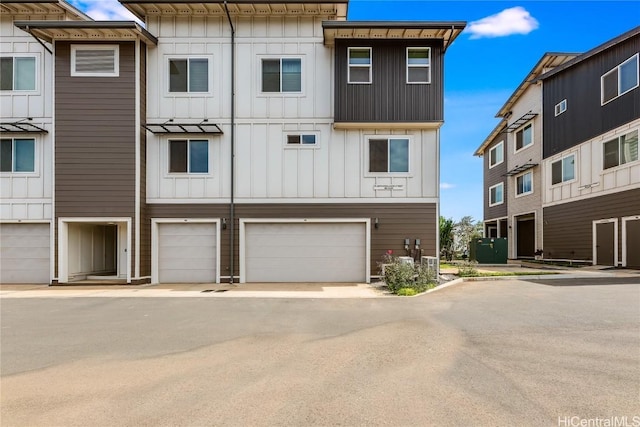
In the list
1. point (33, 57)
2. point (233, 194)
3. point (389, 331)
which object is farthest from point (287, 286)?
point (33, 57)

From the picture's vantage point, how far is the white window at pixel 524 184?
23959 mm

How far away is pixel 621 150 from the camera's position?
52.5 ft

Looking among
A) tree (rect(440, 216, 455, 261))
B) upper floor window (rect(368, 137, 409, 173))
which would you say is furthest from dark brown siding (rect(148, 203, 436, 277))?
tree (rect(440, 216, 455, 261))

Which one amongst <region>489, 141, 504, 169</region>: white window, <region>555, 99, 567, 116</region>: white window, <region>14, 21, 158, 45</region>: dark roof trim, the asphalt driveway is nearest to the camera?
the asphalt driveway

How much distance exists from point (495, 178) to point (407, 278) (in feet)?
74.4

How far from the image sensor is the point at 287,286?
1257 centimetres

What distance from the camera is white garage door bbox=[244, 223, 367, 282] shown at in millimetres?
13523

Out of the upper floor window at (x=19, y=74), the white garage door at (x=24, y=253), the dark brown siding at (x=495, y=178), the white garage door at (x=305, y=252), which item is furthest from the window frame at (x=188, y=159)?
the dark brown siding at (x=495, y=178)

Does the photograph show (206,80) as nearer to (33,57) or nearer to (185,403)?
(33,57)

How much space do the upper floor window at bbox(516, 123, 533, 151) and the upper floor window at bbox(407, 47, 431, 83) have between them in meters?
14.1

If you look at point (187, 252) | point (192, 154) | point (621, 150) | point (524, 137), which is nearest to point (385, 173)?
point (192, 154)

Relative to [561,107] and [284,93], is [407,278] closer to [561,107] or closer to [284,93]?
[284,93]

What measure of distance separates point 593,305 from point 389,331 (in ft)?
16.9

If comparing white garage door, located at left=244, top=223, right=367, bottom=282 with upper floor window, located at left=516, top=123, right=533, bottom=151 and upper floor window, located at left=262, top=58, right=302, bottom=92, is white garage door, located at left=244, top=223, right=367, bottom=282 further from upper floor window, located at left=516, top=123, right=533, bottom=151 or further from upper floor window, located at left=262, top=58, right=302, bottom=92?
upper floor window, located at left=516, top=123, right=533, bottom=151
